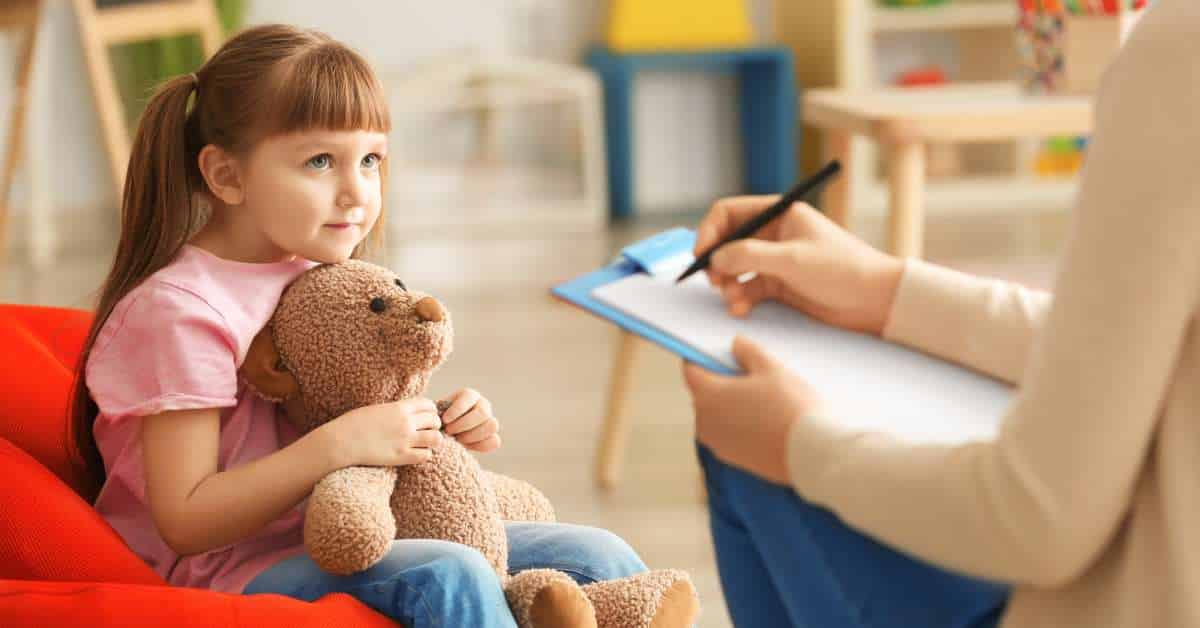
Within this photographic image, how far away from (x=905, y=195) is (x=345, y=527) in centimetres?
105

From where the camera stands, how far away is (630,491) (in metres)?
2.08

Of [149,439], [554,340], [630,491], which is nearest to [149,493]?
[149,439]

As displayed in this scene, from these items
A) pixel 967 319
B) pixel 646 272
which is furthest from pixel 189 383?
pixel 967 319

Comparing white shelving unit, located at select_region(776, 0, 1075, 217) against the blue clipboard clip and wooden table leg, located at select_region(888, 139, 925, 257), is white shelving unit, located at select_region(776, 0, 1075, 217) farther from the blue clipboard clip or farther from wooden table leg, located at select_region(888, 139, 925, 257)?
the blue clipboard clip

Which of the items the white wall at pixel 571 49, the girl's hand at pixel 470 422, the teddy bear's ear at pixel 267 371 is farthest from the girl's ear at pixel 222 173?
the white wall at pixel 571 49

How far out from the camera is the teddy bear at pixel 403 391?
0.96m

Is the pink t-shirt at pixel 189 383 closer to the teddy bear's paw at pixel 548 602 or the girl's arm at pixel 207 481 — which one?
the girl's arm at pixel 207 481

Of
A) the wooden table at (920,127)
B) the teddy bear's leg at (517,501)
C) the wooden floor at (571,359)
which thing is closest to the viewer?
the teddy bear's leg at (517,501)

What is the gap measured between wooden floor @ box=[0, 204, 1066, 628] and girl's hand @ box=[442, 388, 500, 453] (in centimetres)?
38

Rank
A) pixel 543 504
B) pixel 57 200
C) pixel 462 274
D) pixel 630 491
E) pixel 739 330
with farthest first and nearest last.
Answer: pixel 57 200 → pixel 462 274 → pixel 630 491 → pixel 543 504 → pixel 739 330

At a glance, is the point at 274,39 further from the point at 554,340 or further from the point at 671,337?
the point at 554,340

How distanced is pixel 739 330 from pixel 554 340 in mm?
1873

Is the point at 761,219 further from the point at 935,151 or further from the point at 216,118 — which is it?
the point at 935,151

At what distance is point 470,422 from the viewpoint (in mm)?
1034
